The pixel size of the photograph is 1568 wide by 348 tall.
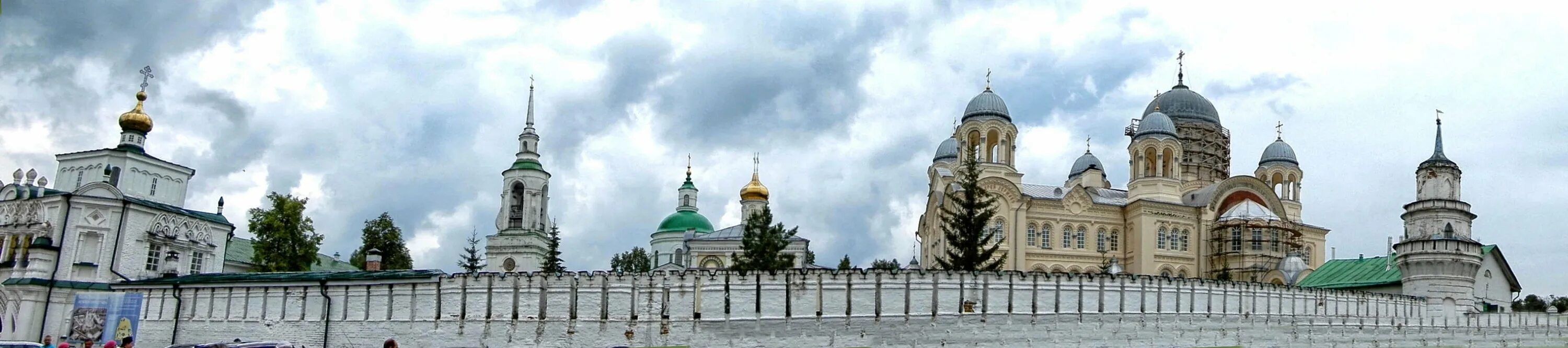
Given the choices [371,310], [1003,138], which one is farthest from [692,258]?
[371,310]

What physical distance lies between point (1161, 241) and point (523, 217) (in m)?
31.1

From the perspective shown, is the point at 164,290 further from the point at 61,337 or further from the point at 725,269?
the point at 725,269

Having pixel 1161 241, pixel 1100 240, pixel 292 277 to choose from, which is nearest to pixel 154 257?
pixel 292 277

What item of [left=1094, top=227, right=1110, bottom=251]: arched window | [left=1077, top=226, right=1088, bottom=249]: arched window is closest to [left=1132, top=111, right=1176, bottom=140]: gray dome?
[left=1094, top=227, right=1110, bottom=251]: arched window

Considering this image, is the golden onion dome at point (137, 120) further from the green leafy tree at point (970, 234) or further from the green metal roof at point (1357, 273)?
the green metal roof at point (1357, 273)

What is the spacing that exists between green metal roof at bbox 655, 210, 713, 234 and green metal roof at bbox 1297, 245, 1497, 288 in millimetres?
33662

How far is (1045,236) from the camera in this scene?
51906 millimetres

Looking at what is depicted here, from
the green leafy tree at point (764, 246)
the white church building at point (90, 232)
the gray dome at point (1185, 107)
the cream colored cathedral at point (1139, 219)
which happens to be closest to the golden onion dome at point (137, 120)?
the white church building at point (90, 232)

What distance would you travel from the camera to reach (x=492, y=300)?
2659cm

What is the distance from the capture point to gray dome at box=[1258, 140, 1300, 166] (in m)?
61.4

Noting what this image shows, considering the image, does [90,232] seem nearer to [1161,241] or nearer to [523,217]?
[523,217]

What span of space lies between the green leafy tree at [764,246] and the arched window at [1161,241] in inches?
657

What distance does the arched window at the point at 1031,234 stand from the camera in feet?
169

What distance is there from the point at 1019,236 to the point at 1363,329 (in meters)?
17.2
